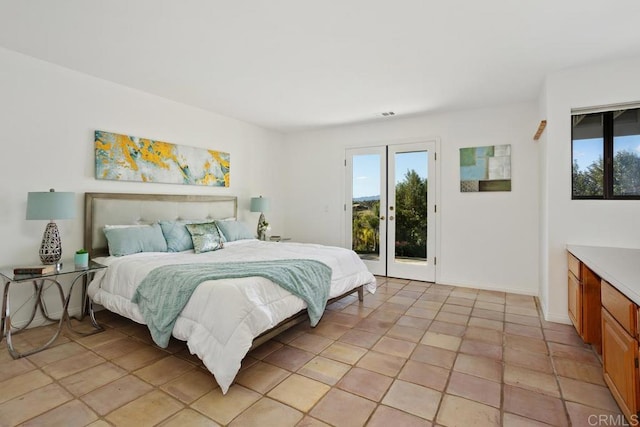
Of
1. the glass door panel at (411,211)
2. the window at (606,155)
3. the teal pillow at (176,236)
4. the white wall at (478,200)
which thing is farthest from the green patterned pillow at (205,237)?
the window at (606,155)

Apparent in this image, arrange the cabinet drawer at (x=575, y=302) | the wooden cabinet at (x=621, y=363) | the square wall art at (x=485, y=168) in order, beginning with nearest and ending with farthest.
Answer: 1. the wooden cabinet at (x=621, y=363)
2. the cabinet drawer at (x=575, y=302)
3. the square wall art at (x=485, y=168)

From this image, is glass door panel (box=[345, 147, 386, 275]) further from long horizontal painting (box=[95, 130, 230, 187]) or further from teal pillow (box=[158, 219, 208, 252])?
teal pillow (box=[158, 219, 208, 252])

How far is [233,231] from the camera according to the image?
431 cm

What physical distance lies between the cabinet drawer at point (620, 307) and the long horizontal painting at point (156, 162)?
429 centimetres

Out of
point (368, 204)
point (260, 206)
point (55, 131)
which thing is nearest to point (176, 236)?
point (55, 131)

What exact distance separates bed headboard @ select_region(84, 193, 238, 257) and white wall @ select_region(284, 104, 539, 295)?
2.20m

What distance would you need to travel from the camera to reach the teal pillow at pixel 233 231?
4.24 metres

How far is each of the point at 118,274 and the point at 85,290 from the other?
73 cm

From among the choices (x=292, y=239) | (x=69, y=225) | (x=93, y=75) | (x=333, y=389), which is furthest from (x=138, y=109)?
(x=333, y=389)

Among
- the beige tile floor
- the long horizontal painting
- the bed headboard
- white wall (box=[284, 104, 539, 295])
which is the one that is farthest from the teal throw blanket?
white wall (box=[284, 104, 539, 295])

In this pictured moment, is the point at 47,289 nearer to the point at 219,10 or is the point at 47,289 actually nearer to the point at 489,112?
the point at 219,10

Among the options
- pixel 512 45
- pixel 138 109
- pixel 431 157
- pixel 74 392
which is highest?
pixel 512 45

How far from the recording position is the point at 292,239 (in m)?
5.92

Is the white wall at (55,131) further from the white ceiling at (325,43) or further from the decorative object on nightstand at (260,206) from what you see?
the decorative object on nightstand at (260,206)
